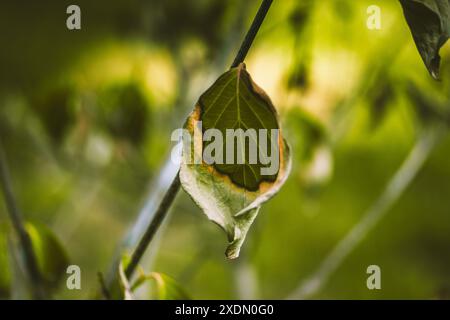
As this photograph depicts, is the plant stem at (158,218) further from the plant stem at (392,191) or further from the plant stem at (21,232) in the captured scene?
the plant stem at (392,191)

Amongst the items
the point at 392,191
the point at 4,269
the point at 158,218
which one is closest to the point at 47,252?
the point at 4,269

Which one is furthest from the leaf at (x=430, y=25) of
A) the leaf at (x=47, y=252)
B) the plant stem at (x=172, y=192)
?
the leaf at (x=47, y=252)

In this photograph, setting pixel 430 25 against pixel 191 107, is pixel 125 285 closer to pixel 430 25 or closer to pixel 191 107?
pixel 430 25

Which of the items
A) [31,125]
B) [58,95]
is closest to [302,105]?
[58,95]

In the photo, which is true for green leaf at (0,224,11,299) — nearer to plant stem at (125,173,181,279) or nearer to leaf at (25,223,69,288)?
leaf at (25,223,69,288)

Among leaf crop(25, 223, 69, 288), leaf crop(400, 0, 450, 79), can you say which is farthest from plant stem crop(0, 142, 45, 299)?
leaf crop(400, 0, 450, 79)
